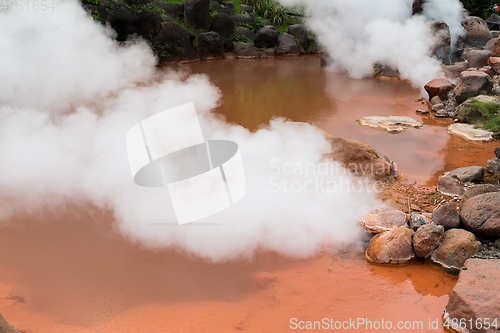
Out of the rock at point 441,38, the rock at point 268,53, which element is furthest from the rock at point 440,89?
the rock at point 268,53

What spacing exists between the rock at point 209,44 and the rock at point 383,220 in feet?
36.7

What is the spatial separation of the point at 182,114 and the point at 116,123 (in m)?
0.84

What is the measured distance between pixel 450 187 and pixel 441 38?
8664mm

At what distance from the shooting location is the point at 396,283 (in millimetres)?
3014

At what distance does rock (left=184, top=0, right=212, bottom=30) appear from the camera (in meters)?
13.8

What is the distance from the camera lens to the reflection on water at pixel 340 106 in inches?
228

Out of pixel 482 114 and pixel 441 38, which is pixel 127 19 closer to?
pixel 441 38

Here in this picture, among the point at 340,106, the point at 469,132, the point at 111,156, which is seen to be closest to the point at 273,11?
the point at 340,106

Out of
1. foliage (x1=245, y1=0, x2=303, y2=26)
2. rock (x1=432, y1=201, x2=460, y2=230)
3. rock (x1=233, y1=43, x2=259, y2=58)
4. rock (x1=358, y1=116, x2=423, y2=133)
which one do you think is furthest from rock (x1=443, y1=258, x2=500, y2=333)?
foliage (x1=245, y1=0, x2=303, y2=26)

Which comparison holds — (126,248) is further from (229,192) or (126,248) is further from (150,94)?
(150,94)

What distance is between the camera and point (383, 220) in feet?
12.2

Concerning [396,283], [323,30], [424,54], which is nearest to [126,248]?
[396,283]

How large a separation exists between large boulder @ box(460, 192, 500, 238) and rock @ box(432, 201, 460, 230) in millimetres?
78

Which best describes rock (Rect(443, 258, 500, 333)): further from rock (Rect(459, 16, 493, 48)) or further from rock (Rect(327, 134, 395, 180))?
rock (Rect(459, 16, 493, 48))
